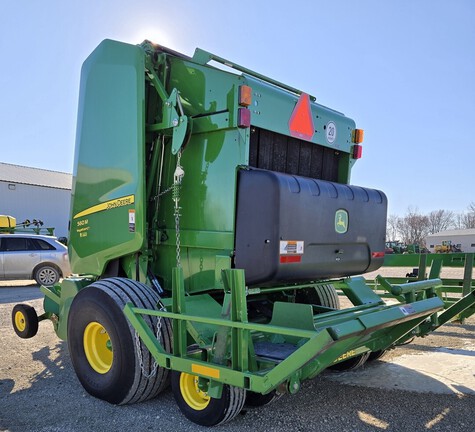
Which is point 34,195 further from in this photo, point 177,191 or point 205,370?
point 205,370

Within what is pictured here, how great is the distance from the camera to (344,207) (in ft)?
12.8

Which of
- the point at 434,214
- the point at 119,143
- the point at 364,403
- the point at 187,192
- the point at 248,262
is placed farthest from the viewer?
the point at 434,214

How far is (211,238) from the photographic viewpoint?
12.2ft

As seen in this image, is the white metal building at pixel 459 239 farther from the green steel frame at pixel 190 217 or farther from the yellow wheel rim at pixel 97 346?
the yellow wheel rim at pixel 97 346

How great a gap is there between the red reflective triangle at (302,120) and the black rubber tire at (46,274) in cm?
1020

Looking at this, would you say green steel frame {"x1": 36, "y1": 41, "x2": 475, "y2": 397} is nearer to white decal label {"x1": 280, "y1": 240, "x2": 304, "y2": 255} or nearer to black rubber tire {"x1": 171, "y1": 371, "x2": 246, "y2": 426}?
black rubber tire {"x1": 171, "y1": 371, "x2": 246, "y2": 426}

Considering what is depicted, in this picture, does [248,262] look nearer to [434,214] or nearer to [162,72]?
[162,72]

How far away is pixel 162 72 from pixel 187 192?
1167mm

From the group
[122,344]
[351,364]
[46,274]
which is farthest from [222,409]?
[46,274]

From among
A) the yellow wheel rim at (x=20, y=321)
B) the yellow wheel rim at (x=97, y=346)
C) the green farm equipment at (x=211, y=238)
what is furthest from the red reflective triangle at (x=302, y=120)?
the yellow wheel rim at (x=20, y=321)

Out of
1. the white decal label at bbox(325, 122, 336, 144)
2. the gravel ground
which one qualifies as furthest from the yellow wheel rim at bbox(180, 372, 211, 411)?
the white decal label at bbox(325, 122, 336, 144)

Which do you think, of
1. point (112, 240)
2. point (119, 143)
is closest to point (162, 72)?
point (119, 143)

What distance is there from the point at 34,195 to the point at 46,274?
20041mm

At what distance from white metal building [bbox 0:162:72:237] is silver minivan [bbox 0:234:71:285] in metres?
18.5
